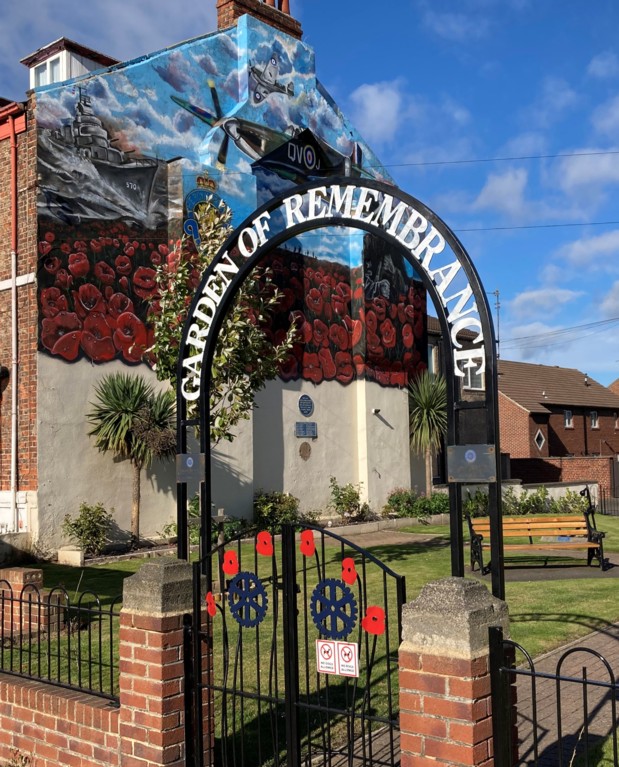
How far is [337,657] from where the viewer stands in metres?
4.51

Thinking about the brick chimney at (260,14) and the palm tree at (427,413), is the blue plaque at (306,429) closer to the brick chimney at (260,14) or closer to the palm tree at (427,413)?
the palm tree at (427,413)

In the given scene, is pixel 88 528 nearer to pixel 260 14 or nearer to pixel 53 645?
pixel 53 645

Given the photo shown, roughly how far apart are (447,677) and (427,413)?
20.0 metres

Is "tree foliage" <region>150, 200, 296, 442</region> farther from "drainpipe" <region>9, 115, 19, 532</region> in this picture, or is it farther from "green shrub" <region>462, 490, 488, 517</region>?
"green shrub" <region>462, 490, 488, 517</region>

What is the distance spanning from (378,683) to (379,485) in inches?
626

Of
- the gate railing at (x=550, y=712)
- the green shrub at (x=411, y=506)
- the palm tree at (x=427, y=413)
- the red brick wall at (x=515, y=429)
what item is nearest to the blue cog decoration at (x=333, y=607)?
the gate railing at (x=550, y=712)

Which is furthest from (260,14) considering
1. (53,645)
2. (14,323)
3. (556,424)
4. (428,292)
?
(556,424)

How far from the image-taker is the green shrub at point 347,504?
843 inches

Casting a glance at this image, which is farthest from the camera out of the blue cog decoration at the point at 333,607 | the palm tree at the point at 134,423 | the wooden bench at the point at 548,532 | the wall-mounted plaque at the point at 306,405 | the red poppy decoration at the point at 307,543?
the wall-mounted plaque at the point at 306,405

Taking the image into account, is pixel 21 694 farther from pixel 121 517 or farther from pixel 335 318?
pixel 335 318

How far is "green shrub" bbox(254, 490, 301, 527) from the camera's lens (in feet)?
62.5

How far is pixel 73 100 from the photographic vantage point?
52.8ft

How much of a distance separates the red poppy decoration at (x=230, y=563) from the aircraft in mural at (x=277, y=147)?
583 inches

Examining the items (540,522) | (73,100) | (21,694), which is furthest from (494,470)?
(73,100)
